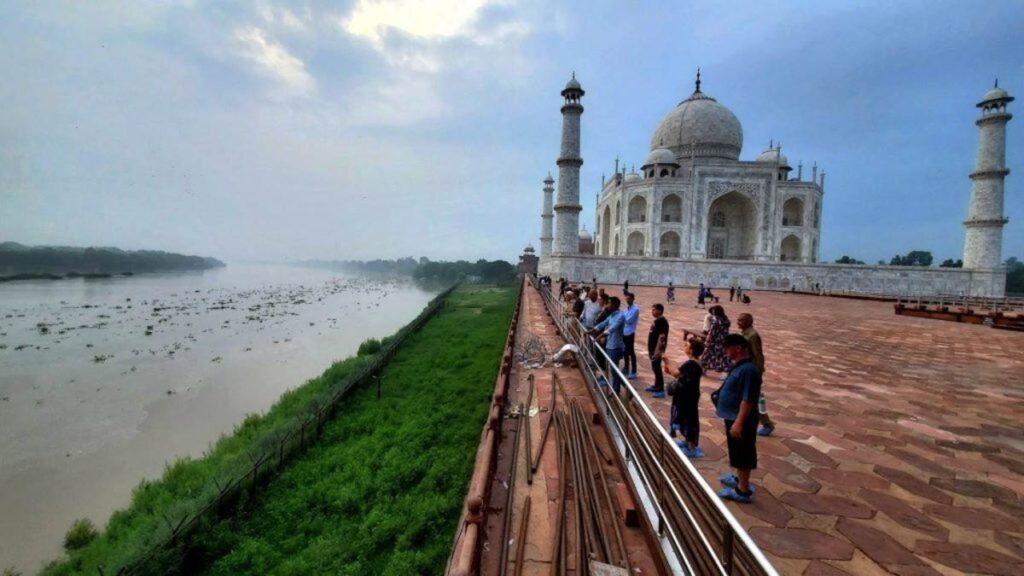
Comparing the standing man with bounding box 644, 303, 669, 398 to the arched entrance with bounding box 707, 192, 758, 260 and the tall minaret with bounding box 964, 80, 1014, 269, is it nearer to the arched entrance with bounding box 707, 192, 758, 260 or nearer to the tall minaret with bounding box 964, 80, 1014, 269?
the arched entrance with bounding box 707, 192, 758, 260

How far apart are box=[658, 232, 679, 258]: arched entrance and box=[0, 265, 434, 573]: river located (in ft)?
75.9

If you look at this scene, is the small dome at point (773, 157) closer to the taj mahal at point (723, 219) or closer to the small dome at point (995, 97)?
the taj mahal at point (723, 219)

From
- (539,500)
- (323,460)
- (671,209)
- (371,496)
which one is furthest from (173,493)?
(671,209)

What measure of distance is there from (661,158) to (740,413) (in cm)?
3756

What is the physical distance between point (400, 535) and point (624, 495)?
2.55 meters

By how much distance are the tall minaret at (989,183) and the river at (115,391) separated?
39442 millimetres

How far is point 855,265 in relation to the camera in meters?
31.7

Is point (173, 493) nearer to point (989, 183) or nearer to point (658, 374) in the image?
point (658, 374)

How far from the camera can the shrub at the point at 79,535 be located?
19.1 ft

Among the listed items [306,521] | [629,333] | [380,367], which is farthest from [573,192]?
[306,521]

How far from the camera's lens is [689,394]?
401 centimetres

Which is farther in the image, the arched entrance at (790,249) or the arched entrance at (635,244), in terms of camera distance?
the arched entrance at (635,244)

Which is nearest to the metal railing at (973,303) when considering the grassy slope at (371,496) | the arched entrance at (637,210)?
the arched entrance at (637,210)

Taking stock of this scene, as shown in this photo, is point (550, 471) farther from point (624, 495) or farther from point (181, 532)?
point (181, 532)
